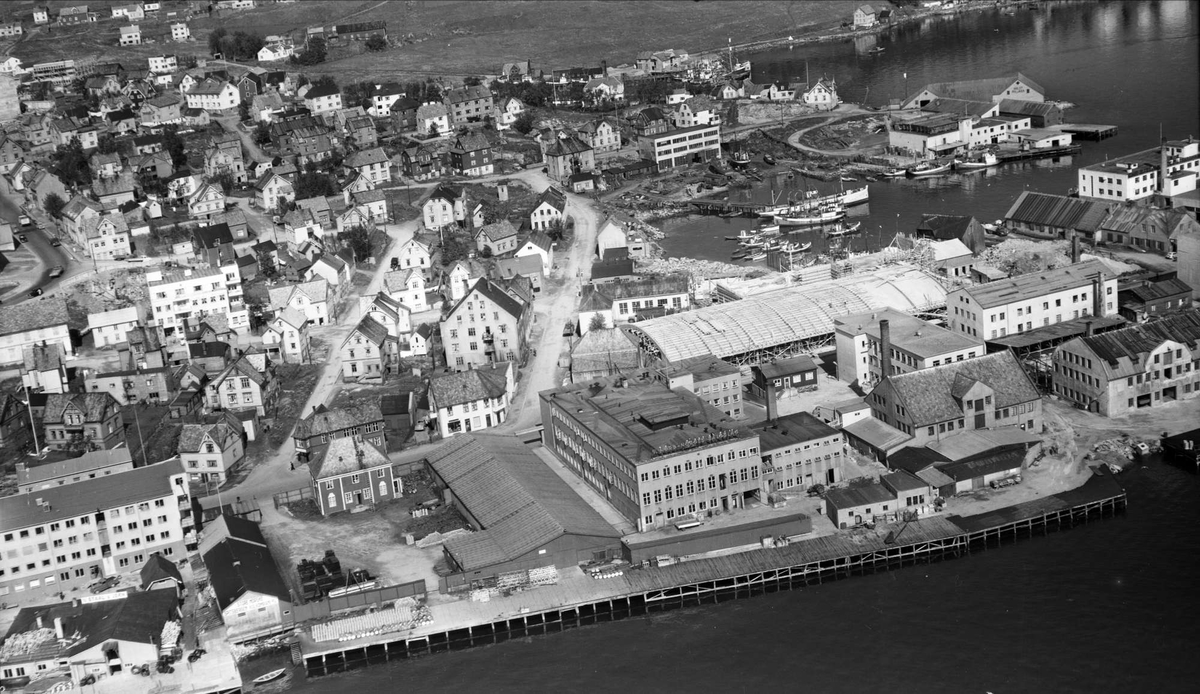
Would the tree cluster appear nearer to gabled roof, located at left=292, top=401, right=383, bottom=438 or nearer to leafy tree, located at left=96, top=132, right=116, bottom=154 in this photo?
leafy tree, located at left=96, top=132, right=116, bottom=154

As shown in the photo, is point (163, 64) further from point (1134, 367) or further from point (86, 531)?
point (1134, 367)

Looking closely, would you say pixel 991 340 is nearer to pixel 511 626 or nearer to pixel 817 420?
pixel 817 420

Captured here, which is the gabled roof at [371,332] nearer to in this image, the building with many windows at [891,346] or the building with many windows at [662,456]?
the building with many windows at [662,456]

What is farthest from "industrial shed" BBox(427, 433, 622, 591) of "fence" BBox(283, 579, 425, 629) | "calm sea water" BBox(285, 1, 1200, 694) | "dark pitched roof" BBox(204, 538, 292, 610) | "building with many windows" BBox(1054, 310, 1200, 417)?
"building with many windows" BBox(1054, 310, 1200, 417)

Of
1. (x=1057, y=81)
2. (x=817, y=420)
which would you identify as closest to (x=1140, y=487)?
(x=817, y=420)

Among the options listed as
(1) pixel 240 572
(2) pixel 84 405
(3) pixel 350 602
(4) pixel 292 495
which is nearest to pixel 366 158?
(2) pixel 84 405

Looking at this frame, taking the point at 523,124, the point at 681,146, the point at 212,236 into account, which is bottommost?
the point at 681,146
